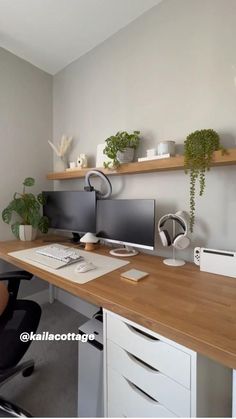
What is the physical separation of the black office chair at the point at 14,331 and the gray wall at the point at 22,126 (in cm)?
93

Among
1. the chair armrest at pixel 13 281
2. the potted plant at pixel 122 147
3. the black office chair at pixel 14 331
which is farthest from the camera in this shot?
the potted plant at pixel 122 147

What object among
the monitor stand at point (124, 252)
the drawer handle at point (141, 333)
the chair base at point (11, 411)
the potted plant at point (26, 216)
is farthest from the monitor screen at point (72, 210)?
the chair base at point (11, 411)

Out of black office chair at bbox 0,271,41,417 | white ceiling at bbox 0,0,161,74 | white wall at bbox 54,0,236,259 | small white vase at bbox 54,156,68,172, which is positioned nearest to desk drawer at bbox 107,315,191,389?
black office chair at bbox 0,271,41,417

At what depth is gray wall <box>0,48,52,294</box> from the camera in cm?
193

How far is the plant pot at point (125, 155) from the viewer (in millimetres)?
1454

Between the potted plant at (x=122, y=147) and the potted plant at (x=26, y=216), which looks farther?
the potted plant at (x=26, y=216)

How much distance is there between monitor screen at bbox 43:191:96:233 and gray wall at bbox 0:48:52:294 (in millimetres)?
356

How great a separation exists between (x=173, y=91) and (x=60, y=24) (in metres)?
1.10

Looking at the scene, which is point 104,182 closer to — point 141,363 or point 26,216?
point 26,216

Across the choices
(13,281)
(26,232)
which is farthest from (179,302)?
(26,232)

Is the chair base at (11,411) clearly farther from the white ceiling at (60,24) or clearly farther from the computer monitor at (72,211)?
the white ceiling at (60,24)

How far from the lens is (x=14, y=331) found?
99 cm

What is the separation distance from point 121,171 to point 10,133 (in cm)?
124

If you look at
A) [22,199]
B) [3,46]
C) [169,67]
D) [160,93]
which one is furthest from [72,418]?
[3,46]
